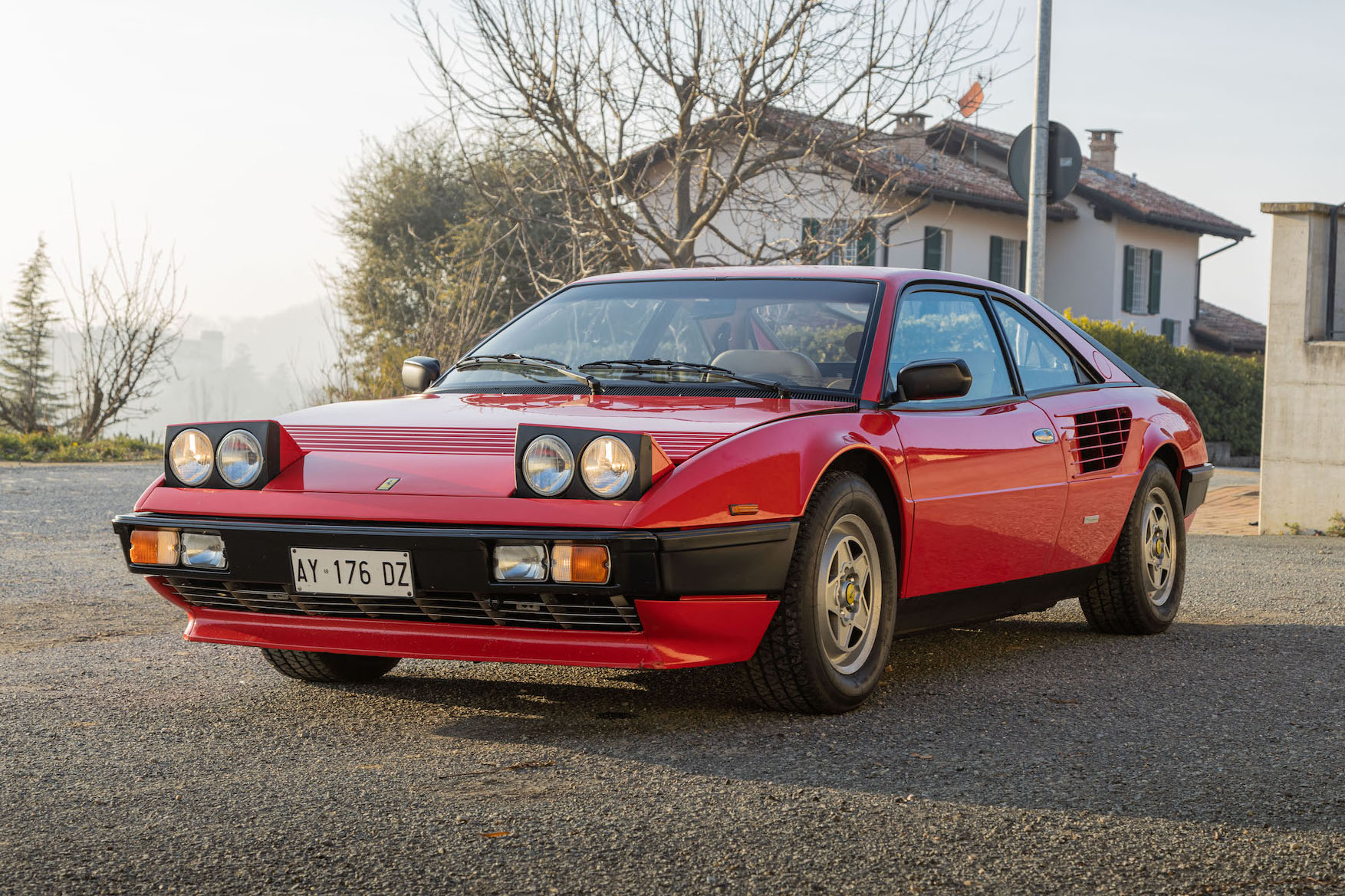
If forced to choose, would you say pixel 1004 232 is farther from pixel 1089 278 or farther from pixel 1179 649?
pixel 1179 649

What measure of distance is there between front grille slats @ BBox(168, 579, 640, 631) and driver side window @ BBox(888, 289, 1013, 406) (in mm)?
1457

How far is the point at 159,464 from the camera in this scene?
57.0ft

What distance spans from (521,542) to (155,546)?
46.4 inches

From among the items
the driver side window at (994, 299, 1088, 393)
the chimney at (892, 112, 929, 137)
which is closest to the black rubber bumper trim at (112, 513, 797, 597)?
the driver side window at (994, 299, 1088, 393)

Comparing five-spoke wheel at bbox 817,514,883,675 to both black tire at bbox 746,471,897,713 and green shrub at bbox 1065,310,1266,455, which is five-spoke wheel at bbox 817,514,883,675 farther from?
green shrub at bbox 1065,310,1266,455

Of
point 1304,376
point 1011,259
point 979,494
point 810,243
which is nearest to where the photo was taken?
point 979,494

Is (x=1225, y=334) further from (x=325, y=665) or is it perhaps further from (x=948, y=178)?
(x=325, y=665)

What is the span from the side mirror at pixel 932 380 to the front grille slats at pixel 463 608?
127 cm

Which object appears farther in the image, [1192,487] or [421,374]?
[1192,487]

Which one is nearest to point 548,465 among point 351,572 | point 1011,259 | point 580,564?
point 580,564

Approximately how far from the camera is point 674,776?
143 inches

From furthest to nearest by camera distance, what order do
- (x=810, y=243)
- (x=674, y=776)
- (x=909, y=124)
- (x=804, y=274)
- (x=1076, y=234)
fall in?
(x=1076, y=234), (x=909, y=124), (x=810, y=243), (x=804, y=274), (x=674, y=776)

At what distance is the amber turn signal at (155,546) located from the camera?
14.0 ft

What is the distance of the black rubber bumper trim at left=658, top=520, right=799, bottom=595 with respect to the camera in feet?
12.5
